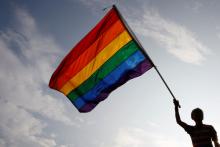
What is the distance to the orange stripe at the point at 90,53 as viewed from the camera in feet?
29.1

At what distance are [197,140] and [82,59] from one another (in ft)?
14.5

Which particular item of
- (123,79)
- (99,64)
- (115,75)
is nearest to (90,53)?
(99,64)

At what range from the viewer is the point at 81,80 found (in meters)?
8.96

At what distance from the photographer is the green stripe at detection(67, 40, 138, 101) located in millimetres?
8602

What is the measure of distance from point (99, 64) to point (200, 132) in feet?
12.7

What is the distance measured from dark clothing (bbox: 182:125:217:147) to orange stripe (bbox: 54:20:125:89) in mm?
3943

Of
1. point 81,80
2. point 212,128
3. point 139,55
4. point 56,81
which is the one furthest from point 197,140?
point 56,81

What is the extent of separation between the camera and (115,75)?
8.53 meters

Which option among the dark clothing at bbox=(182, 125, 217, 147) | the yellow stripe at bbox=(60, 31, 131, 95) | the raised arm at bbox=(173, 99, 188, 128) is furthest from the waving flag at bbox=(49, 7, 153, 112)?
the dark clothing at bbox=(182, 125, 217, 147)

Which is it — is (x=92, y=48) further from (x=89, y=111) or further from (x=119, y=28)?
(x=89, y=111)

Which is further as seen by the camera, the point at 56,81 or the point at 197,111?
the point at 56,81

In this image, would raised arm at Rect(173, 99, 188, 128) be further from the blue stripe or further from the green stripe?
the green stripe

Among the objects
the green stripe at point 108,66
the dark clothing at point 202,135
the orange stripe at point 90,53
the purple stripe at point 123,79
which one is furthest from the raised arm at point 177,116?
the orange stripe at point 90,53

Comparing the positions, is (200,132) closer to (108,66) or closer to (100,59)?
(108,66)
